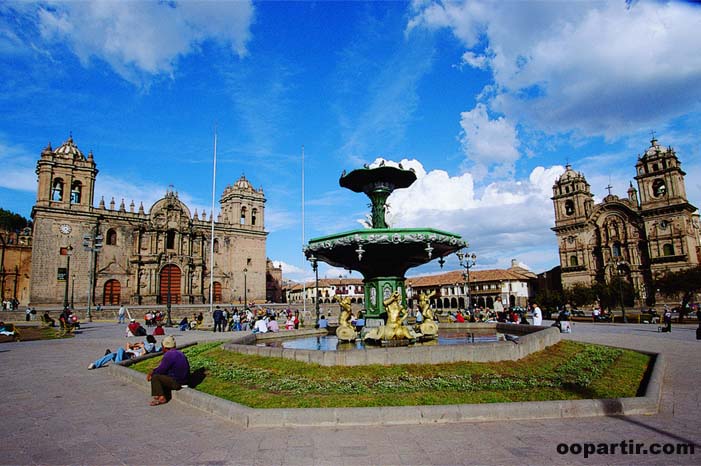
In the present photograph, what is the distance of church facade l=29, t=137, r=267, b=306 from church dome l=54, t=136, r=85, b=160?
84mm

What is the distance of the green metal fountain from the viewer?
9664mm

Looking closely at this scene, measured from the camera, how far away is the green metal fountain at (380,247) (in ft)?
31.7

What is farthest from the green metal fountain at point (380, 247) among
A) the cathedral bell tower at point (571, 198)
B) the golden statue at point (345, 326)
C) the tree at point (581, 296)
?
the cathedral bell tower at point (571, 198)

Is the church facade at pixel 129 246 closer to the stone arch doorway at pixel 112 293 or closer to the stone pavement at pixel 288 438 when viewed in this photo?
the stone arch doorway at pixel 112 293

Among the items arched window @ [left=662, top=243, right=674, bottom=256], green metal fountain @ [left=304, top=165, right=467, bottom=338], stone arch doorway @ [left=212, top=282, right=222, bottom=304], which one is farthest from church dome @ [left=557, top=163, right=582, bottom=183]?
green metal fountain @ [left=304, top=165, right=467, bottom=338]

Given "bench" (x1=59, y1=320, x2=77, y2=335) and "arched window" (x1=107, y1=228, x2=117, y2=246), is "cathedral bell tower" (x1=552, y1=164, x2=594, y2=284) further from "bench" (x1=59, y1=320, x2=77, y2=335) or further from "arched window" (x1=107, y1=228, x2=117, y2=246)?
"bench" (x1=59, y1=320, x2=77, y2=335)

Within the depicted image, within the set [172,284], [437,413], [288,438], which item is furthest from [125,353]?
[172,284]

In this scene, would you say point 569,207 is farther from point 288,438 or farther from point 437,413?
point 288,438

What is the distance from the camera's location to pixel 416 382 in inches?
250

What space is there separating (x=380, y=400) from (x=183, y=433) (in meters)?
2.48

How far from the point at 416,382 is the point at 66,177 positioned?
1733 inches

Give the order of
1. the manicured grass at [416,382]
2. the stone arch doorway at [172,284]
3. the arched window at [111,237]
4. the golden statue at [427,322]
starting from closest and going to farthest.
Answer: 1. the manicured grass at [416,382]
2. the golden statue at [427,322]
3. the arched window at [111,237]
4. the stone arch doorway at [172,284]

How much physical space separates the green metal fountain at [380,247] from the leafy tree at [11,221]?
70.0 m

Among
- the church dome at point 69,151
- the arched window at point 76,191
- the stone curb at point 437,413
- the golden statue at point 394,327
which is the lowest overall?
the stone curb at point 437,413
